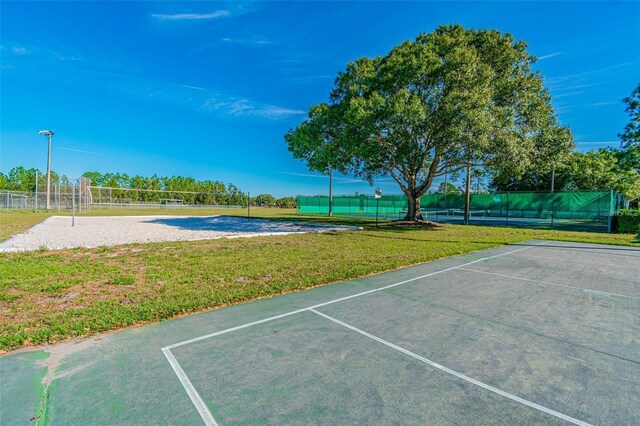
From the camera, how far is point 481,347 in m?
3.15

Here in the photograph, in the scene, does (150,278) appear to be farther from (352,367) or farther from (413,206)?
(413,206)

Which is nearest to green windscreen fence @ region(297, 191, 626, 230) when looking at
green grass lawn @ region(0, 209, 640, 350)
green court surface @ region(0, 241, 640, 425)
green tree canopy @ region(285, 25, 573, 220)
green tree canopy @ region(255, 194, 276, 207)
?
green tree canopy @ region(285, 25, 573, 220)

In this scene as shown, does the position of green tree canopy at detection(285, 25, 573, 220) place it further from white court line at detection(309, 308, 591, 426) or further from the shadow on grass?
white court line at detection(309, 308, 591, 426)

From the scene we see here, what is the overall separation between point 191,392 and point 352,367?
1368 millimetres

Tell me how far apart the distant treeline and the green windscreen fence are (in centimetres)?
2403

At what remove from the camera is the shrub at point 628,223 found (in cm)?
1609

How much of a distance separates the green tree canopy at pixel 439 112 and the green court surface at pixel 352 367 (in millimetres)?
10571

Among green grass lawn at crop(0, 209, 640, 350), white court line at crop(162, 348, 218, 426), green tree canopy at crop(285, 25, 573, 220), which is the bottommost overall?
white court line at crop(162, 348, 218, 426)

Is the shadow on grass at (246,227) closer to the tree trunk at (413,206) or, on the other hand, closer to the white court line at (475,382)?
the tree trunk at (413,206)

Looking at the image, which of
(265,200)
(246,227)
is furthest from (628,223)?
(265,200)

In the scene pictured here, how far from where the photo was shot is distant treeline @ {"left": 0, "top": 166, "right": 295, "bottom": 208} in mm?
50750

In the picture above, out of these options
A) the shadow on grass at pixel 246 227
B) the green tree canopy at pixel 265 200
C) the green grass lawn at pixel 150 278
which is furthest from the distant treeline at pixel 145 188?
the green grass lawn at pixel 150 278

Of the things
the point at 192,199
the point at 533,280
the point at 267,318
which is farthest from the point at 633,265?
the point at 192,199

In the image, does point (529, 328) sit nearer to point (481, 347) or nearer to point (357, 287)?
point (481, 347)
